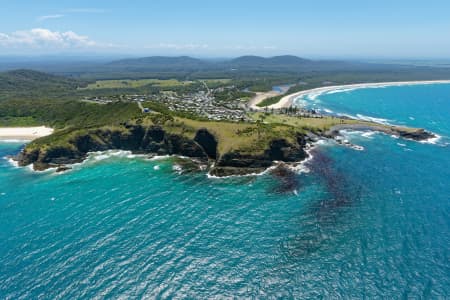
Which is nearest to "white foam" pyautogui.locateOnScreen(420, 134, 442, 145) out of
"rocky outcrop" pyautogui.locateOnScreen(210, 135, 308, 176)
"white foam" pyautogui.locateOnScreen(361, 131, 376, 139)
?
"white foam" pyautogui.locateOnScreen(361, 131, 376, 139)

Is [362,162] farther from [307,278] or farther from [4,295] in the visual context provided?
[4,295]

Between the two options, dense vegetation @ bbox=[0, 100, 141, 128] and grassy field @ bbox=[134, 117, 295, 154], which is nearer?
grassy field @ bbox=[134, 117, 295, 154]

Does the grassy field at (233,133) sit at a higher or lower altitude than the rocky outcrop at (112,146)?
higher

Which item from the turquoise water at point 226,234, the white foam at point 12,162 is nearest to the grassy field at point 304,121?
the turquoise water at point 226,234

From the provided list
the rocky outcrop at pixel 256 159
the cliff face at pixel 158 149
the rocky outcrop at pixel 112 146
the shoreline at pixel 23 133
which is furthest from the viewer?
the shoreline at pixel 23 133

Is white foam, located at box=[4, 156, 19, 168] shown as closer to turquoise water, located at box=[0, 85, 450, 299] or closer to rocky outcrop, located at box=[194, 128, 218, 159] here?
turquoise water, located at box=[0, 85, 450, 299]

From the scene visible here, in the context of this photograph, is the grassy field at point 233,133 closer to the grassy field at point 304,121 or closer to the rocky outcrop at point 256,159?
the rocky outcrop at point 256,159
